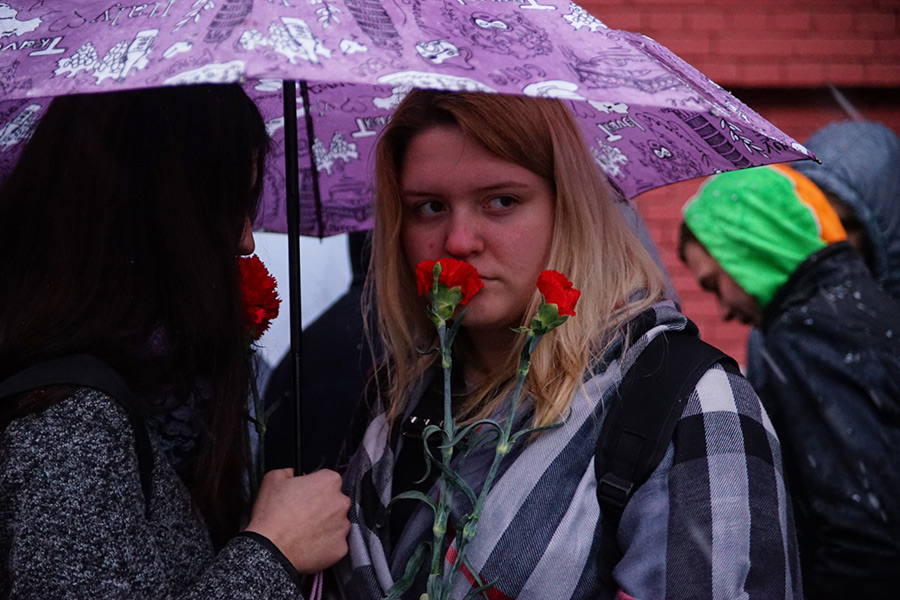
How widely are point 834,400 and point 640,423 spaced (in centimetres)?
96

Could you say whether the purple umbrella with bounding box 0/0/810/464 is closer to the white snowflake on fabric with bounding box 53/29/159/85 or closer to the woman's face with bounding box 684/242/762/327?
the white snowflake on fabric with bounding box 53/29/159/85

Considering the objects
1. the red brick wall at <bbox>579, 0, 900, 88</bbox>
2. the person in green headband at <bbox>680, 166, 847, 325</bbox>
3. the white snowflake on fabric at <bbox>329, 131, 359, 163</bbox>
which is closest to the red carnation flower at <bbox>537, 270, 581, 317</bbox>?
the white snowflake on fabric at <bbox>329, 131, 359, 163</bbox>

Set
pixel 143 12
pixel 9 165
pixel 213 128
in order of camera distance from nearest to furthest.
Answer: pixel 143 12
pixel 213 128
pixel 9 165

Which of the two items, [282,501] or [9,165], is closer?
[282,501]

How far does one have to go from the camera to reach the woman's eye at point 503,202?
1870 mm

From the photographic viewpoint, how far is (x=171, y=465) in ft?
5.74

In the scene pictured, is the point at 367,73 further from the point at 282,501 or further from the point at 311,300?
the point at 311,300

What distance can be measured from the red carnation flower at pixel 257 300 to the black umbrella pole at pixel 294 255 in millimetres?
61

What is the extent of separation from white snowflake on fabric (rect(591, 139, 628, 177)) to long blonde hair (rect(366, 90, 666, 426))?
20cm

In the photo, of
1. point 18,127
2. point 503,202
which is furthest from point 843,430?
point 18,127

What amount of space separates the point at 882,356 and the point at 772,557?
988 millimetres

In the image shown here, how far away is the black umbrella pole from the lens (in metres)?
1.96

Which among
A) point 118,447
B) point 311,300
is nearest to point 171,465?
point 118,447

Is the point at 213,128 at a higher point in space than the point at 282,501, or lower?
higher
